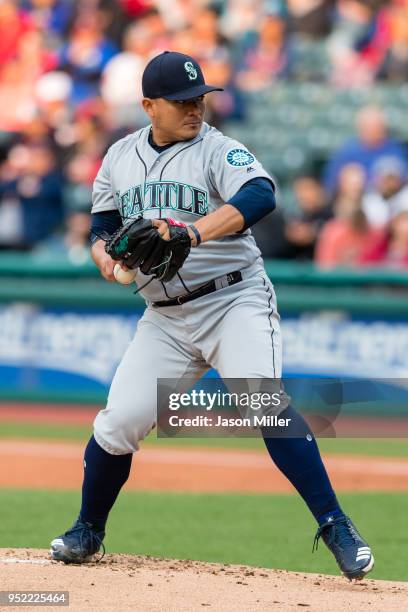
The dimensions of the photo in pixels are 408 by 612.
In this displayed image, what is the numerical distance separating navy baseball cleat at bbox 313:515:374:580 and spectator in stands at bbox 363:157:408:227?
20.5 feet

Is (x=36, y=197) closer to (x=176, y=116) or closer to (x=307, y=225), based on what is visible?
(x=307, y=225)

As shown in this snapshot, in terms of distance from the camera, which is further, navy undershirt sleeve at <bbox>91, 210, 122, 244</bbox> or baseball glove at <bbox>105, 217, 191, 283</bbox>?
navy undershirt sleeve at <bbox>91, 210, 122, 244</bbox>

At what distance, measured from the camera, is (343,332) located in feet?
33.6

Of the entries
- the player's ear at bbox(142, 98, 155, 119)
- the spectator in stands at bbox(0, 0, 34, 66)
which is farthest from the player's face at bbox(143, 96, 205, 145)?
the spectator in stands at bbox(0, 0, 34, 66)

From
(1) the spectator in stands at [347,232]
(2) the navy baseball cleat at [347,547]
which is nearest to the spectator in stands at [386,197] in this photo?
(1) the spectator in stands at [347,232]

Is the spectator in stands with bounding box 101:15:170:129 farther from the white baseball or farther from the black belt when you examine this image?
the white baseball

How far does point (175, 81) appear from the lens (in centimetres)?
457

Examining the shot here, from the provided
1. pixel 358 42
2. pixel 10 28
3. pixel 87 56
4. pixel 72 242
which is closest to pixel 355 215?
pixel 72 242

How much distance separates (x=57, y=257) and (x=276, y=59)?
381 centimetres

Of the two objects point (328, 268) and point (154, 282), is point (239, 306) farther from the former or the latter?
point (328, 268)

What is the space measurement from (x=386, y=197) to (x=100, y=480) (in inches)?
262

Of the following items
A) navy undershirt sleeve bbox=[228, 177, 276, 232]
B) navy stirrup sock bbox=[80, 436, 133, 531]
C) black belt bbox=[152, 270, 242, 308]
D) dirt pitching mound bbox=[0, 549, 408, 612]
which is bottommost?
dirt pitching mound bbox=[0, 549, 408, 612]

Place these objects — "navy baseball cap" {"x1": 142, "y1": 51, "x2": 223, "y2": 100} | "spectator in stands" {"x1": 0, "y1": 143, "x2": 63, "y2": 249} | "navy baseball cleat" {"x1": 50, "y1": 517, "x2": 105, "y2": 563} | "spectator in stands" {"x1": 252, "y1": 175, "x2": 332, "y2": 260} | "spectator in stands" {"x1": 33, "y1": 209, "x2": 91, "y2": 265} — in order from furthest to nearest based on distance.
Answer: "spectator in stands" {"x1": 0, "y1": 143, "x2": 63, "y2": 249}, "spectator in stands" {"x1": 33, "y1": 209, "x2": 91, "y2": 265}, "spectator in stands" {"x1": 252, "y1": 175, "x2": 332, "y2": 260}, "navy baseball cleat" {"x1": 50, "y1": 517, "x2": 105, "y2": 563}, "navy baseball cap" {"x1": 142, "y1": 51, "x2": 223, "y2": 100}

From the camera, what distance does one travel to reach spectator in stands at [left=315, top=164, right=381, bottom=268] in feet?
34.3
